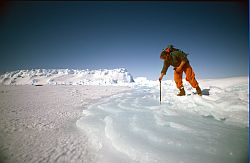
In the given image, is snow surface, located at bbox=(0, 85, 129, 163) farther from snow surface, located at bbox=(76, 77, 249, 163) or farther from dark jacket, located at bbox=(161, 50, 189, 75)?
dark jacket, located at bbox=(161, 50, 189, 75)

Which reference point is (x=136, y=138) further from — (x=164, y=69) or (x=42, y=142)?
(x=164, y=69)

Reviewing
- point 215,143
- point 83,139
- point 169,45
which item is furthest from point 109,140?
point 169,45

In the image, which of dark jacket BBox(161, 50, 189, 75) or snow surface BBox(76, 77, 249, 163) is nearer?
snow surface BBox(76, 77, 249, 163)

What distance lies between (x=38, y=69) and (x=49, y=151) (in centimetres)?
9117

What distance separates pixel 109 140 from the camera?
207 cm

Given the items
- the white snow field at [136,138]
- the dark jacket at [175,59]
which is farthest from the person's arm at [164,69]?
the white snow field at [136,138]

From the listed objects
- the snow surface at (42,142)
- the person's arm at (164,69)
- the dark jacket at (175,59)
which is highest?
the dark jacket at (175,59)

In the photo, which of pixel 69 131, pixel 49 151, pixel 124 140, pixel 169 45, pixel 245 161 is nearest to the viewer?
pixel 245 161

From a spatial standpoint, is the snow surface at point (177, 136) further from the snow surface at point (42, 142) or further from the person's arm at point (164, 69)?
the person's arm at point (164, 69)

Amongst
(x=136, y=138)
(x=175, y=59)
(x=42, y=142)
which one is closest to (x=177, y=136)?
(x=136, y=138)

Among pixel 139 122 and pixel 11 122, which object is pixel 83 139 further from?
pixel 11 122

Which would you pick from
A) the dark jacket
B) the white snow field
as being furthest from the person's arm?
the white snow field

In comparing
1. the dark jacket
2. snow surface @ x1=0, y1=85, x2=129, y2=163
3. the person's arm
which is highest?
the dark jacket

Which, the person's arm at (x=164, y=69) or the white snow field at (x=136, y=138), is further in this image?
the person's arm at (x=164, y=69)
